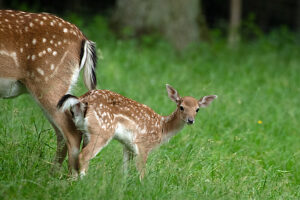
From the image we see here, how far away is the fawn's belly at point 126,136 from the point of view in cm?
539

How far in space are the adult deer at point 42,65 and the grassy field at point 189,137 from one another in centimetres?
22

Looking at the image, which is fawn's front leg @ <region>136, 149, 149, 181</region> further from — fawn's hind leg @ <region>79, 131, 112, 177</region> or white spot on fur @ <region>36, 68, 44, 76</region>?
white spot on fur @ <region>36, 68, 44, 76</region>

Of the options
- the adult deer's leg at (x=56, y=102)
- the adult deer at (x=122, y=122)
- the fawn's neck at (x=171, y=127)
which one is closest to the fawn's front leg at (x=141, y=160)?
the adult deer at (x=122, y=122)

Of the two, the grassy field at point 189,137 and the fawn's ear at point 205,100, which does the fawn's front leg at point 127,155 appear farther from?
the fawn's ear at point 205,100

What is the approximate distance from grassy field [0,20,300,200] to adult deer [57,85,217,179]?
177 millimetres

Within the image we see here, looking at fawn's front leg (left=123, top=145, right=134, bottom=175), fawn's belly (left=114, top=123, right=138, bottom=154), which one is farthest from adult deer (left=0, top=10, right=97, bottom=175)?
fawn's front leg (left=123, top=145, right=134, bottom=175)

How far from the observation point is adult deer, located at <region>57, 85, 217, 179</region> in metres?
5.02

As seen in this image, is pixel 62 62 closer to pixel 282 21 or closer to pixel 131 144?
pixel 131 144

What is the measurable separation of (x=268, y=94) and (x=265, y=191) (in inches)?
185

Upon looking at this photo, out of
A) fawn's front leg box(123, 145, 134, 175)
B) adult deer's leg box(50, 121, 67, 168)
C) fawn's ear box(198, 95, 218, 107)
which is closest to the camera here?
adult deer's leg box(50, 121, 67, 168)

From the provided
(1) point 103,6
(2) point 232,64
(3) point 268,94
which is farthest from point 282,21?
(3) point 268,94

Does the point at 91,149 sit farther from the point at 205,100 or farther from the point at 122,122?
the point at 205,100

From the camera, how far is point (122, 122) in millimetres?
5434

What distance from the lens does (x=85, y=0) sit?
22.0 meters
